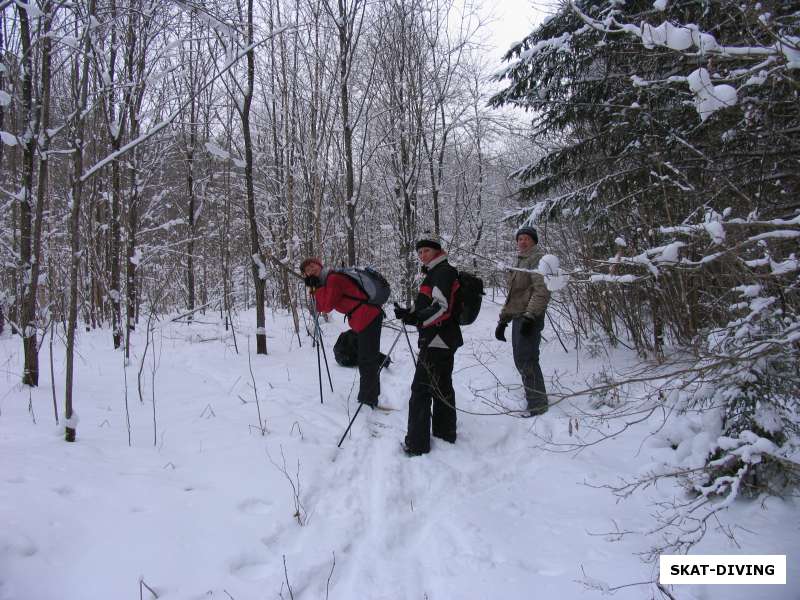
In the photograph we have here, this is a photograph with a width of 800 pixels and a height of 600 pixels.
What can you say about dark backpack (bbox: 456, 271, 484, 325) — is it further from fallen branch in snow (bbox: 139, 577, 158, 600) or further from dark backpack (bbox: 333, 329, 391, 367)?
fallen branch in snow (bbox: 139, 577, 158, 600)

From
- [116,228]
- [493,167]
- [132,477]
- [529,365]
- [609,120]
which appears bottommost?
[132,477]

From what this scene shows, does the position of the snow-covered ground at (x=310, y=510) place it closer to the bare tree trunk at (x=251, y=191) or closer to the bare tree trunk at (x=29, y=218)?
the bare tree trunk at (x=29, y=218)

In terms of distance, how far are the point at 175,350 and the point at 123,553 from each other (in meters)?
5.88

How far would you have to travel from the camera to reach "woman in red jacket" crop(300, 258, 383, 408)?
4.61 meters

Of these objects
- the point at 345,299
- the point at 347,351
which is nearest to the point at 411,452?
the point at 345,299

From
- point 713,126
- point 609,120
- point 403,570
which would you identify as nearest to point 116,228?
point 403,570

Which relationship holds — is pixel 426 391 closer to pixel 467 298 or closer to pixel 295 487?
pixel 467 298

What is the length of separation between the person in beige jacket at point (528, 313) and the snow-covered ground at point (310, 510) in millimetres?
378

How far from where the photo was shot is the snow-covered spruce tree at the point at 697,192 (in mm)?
1965

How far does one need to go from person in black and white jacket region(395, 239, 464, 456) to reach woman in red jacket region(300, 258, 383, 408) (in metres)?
0.87

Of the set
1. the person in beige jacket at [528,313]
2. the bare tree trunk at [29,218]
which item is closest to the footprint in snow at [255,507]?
the person in beige jacket at [528,313]

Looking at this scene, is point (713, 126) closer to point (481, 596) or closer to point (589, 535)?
point (589, 535)

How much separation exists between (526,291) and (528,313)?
15.6 inches

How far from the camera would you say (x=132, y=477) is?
2.85 metres
